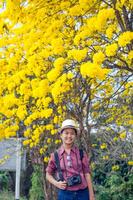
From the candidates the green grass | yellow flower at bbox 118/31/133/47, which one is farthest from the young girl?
the green grass

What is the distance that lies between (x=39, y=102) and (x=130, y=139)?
3.61 m

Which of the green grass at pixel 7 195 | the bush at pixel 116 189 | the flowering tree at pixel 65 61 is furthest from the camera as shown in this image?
the green grass at pixel 7 195

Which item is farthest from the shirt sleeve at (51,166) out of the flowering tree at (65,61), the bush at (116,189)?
the bush at (116,189)

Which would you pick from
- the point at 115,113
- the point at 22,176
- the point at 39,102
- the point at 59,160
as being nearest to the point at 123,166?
the point at 22,176

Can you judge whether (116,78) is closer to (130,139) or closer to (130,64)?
(130,64)

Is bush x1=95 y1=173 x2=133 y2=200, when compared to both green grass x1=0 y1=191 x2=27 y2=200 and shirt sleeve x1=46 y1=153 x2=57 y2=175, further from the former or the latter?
shirt sleeve x1=46 y1=153 x2=57 y2=175

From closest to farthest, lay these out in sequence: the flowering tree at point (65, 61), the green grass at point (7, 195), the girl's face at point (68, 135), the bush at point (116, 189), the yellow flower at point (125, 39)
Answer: the yellow flower at point (125, 39)
the girl's face at point (68, 135)
the flowering tree at point (65, 61)
the bush at point (116, 189)
the green grass at point (7, 195)

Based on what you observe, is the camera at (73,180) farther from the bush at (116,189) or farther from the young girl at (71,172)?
the bush at (116,189)

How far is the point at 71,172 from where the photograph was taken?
4.73 metres

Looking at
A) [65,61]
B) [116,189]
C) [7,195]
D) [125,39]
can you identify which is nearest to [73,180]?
[65,61]

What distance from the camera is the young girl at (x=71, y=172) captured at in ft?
15.4

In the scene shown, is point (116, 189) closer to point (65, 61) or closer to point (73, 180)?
point (65, 61)

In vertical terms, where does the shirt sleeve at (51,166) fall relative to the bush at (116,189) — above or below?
below

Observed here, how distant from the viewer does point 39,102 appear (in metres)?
5.86
